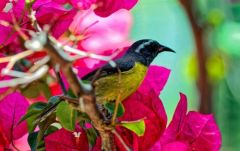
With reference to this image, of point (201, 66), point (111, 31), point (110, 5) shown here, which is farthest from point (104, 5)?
point (201, 66)

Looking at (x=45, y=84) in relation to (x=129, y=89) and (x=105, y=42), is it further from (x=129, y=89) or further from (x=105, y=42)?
(x=105, y=42)

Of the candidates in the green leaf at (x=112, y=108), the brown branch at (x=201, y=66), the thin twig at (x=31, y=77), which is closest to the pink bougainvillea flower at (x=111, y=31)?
the brown branch at (x=201, y=66)

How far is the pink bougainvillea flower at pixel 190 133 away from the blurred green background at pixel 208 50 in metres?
0.58

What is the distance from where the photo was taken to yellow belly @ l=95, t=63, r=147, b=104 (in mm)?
316

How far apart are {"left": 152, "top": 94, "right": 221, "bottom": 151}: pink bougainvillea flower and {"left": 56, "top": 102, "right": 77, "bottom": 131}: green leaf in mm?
56

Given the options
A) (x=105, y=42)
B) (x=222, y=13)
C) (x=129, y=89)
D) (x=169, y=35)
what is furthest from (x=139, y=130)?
(x=169, y=35)

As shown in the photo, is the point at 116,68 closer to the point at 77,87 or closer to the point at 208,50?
the point at 77,87

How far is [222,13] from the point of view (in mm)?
1128

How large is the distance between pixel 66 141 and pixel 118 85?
40mm

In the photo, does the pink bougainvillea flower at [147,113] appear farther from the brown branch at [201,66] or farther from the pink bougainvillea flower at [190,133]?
the brown branch at [201,66]

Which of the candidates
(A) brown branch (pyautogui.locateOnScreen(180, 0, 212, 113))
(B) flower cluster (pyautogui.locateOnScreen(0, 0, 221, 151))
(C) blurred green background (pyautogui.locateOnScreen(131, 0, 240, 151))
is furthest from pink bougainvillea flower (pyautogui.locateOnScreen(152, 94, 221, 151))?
(C) blurred green background (pyautogui.locateOnScreen(131, 0, 240, 151))

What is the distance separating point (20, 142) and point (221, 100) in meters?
0.87

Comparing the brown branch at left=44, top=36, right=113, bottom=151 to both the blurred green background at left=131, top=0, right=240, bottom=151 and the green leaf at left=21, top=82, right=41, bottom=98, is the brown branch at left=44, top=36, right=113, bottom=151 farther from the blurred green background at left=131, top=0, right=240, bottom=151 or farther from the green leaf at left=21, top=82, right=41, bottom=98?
the blurred green background at left=131, top=0, right=240, bottom=151

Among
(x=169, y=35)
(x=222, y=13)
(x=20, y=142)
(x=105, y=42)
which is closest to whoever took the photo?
(x=20, y=142)
